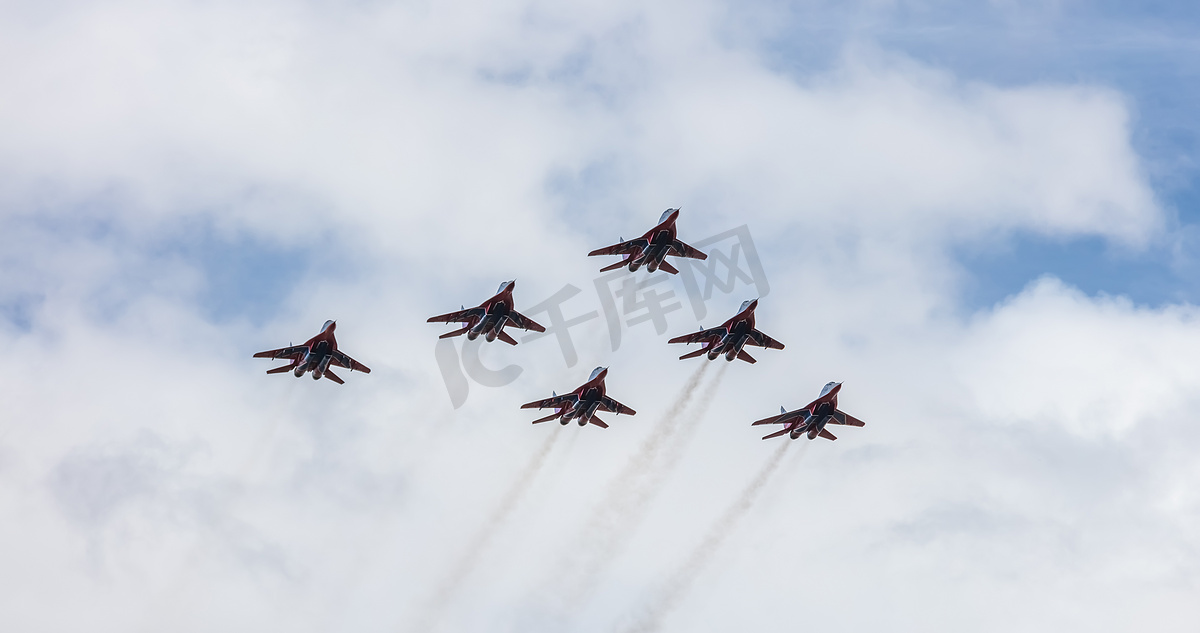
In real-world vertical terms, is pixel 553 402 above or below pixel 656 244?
below

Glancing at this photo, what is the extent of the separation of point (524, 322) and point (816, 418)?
106 feet

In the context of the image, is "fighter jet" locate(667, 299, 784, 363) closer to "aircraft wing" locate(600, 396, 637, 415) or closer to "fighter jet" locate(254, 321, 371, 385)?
"aircraft wing" locate(600, 396, 637, 415)

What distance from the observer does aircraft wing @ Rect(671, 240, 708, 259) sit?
170288mm

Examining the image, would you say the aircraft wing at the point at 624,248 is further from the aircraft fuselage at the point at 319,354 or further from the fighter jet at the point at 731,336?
the aircraft fuselage at the point at 319,354

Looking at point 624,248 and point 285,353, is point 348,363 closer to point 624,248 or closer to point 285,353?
point 285,353

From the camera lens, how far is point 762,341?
170 m

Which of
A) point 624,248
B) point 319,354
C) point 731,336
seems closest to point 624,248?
point 624,248

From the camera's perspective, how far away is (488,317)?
171m

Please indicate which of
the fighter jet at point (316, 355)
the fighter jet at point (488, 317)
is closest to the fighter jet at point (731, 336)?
the fighter jet at point (488, 317)

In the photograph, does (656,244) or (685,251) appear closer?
(656,244)

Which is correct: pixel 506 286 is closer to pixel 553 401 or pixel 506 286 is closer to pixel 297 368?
pixel 553 401

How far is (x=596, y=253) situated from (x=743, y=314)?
56.1ft

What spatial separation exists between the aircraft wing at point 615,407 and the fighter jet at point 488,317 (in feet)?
42.1

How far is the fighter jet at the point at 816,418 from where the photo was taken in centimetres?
16788
